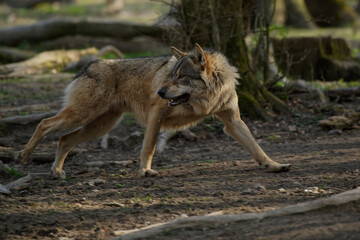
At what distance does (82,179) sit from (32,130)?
106 inches

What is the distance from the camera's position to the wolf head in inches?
257

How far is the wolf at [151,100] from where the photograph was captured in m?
6.62

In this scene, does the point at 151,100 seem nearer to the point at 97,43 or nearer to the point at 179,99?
the point at 179,99

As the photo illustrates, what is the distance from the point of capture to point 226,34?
946 centimetres

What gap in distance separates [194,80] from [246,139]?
41.7 inches

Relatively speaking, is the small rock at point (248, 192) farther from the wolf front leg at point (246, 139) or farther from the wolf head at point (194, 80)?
the wolf head at point (194, 80)

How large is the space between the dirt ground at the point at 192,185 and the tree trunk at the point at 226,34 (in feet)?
1.49

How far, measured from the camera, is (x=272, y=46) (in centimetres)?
1260

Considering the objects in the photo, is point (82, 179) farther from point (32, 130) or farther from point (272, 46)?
point (272, 46)

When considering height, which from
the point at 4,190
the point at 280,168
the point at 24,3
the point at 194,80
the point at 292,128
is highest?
the point at 24,3

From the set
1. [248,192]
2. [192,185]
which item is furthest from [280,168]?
[192,185]

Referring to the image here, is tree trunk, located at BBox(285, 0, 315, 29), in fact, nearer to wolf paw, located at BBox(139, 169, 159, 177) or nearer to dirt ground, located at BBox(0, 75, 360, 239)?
dirt ground, located at BBox(0, 75, 360, 239)

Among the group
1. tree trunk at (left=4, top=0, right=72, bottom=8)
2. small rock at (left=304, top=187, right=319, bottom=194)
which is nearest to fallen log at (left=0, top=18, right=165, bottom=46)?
small rock at (left=304, top=187, right=319, bottom=194)

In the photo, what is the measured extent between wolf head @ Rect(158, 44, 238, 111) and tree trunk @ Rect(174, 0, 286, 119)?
2.61m
